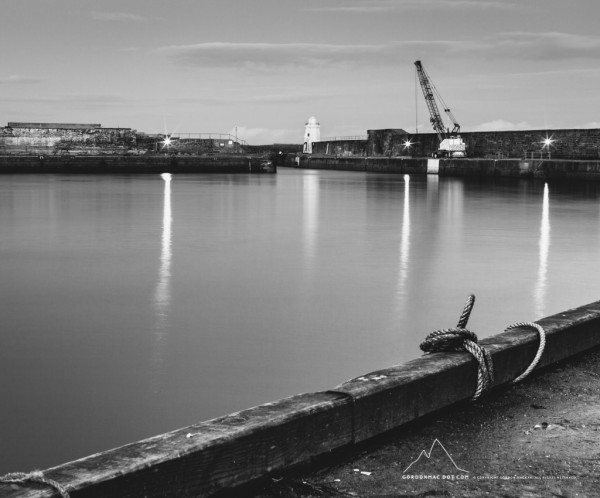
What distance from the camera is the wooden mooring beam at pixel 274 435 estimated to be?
2.02 m

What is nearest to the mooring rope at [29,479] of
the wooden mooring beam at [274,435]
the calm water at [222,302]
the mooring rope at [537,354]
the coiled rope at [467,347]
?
the wooden mooring beam at [274,435]

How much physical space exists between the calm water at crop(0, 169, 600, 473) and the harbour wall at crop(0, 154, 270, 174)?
24.6 m

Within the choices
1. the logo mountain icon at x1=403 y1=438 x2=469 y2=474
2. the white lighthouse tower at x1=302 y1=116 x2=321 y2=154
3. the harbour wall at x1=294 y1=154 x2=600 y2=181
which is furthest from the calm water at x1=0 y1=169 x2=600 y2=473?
the white lighthouse tower at x1=302 y1=116 x2=321 y2=154

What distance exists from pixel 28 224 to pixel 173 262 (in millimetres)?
6890

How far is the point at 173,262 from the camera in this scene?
10180 millimetres

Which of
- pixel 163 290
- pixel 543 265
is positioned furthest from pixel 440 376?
pixel 543 265

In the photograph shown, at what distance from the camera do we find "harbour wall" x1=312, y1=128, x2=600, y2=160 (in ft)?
135

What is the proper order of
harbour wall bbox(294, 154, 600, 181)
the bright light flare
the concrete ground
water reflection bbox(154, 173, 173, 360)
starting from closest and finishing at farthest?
the concrete ground < water reflection bbox(154, 173, 173, 360) < harbour wall bbox(294, 154, 600, 181) < the bright light flare

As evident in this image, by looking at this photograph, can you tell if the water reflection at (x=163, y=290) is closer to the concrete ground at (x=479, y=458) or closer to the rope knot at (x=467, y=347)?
the rope knot at (x=467, y=347)

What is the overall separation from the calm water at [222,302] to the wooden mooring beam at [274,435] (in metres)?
1.49

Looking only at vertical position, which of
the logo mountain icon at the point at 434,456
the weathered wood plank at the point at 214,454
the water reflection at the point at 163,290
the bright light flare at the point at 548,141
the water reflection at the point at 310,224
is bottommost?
the water reflection at the point at 163,290

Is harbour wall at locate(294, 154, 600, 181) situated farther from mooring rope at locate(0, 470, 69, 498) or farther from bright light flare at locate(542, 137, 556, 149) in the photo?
mooring rope at locate(0, 470, 69, 498)

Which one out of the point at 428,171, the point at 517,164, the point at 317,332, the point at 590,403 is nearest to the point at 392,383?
the point at 590,403

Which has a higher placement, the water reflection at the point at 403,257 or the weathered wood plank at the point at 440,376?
the weathered wood plank at the point at 440,376
